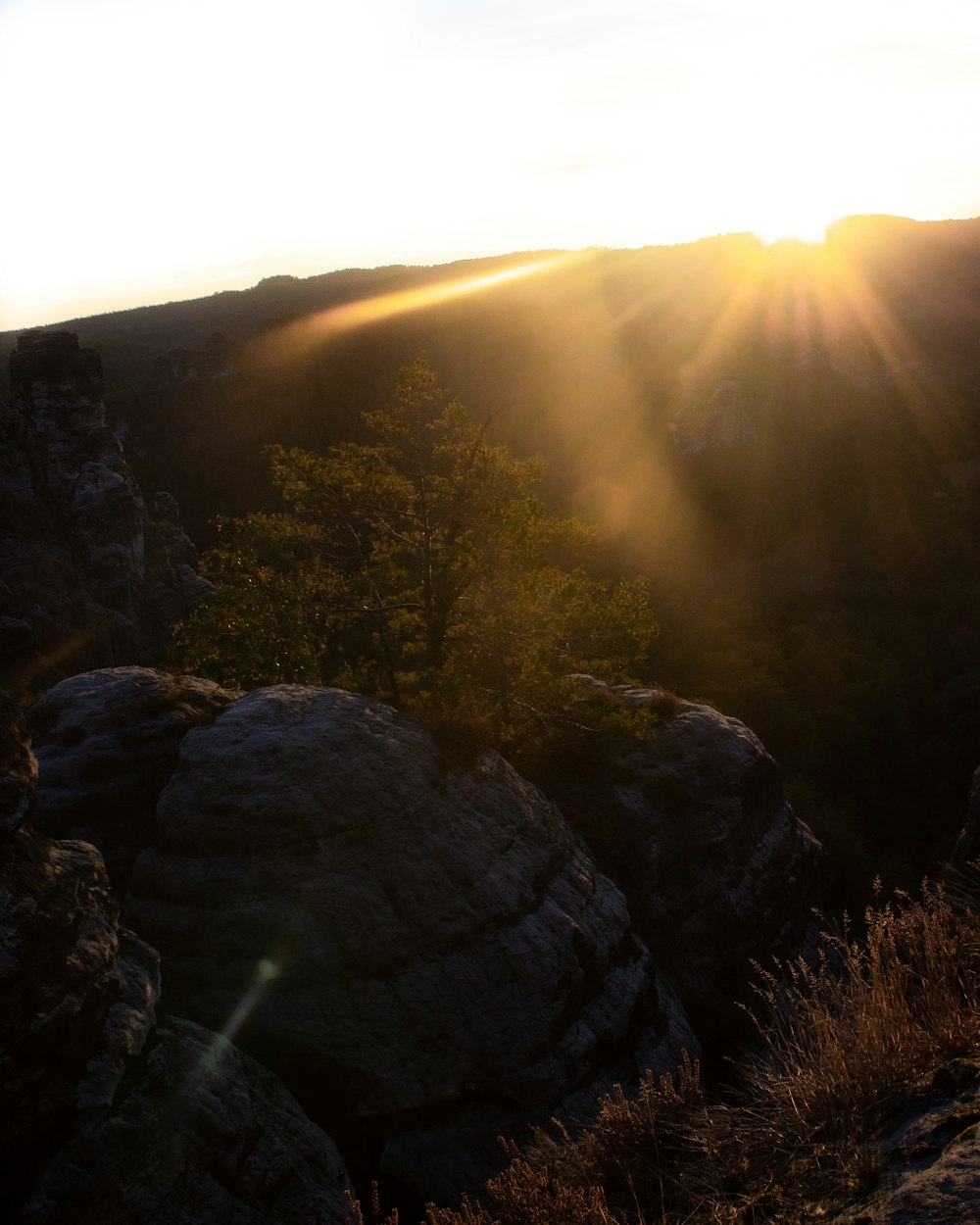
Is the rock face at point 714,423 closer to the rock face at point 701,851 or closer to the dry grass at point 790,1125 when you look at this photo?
the rock face at point 701,851

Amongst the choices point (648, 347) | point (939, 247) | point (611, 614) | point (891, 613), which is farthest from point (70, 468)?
point (939, 247)

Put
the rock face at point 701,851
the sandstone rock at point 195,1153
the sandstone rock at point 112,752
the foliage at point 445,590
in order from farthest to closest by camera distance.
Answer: the foliage at point 445,590 → the rock face at point 701,851 → the sandstone rock at point 112,752 → the sandstone rock at point 195,1153

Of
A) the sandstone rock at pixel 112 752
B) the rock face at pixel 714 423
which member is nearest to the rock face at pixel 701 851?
the sandstone rock at pixel 112 752

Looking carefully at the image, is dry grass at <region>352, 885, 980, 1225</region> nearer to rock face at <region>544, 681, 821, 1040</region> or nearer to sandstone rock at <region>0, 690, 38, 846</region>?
sandstone rock at <region>0, 690, 38, 846</region>

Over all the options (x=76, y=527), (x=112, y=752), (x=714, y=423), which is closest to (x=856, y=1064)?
(x=112, y=752)

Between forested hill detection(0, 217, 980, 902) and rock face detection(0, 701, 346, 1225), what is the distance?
17133 millimetres

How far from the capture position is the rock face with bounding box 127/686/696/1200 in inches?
426

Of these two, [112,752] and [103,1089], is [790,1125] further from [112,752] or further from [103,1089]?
[112,752]

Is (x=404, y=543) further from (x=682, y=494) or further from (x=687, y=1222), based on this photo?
(x=682, y=494)

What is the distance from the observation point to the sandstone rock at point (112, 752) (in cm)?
1267

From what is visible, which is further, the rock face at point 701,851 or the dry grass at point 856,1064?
the rock face at point 701,851

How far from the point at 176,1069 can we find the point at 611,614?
1138 centimetres

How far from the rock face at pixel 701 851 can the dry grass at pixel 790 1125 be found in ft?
27.2

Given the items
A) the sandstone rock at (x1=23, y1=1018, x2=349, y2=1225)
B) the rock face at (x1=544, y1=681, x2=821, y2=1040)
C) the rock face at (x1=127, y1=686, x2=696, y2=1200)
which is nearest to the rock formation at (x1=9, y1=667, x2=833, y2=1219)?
the rock face at (x1=127, y1=686, x2=696, y2=1200)
